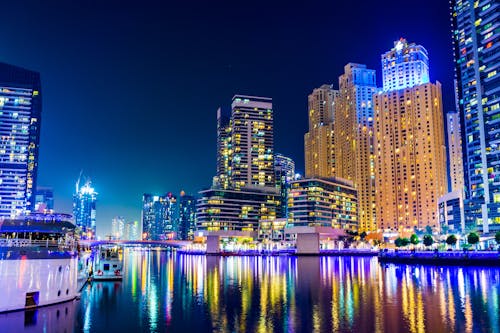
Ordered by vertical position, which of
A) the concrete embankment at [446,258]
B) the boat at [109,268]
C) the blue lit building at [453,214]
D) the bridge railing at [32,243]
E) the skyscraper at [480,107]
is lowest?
the concrete embankment at [446,258]

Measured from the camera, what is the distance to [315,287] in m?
65.8

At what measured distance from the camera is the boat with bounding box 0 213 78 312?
123 ft

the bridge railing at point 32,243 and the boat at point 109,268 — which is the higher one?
the bridge railing at point 32,243

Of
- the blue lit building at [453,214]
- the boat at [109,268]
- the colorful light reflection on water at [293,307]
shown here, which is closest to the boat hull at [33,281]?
the colorful light reflection on water at [293,307]

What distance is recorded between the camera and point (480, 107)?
159 meters

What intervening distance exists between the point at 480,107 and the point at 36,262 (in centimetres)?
15786

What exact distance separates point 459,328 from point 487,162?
138m

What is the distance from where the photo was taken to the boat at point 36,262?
3744cm

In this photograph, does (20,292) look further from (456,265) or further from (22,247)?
(456,265)

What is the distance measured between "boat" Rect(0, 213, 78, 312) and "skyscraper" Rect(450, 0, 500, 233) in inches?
5506

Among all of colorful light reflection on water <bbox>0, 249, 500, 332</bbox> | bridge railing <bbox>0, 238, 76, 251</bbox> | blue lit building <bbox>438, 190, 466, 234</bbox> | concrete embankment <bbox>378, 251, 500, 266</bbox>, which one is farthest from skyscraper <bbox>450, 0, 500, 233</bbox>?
bridge railing <bbox>0, 238, 76, 251</bbox>

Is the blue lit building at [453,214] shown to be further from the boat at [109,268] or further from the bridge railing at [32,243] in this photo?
the bridge railing at [32,243]

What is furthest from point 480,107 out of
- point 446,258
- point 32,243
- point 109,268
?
point 32,243

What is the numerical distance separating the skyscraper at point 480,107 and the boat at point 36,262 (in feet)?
459
